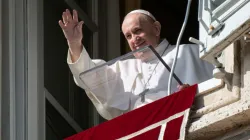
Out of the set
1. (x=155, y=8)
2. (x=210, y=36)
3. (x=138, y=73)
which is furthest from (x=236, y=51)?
(x=155, y=8)

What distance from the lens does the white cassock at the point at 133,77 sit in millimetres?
5754

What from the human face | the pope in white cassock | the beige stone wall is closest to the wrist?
the pope in white cassock

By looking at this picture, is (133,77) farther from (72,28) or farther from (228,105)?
(228,105)

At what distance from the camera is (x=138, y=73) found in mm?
5898

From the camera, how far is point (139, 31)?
5.90 m

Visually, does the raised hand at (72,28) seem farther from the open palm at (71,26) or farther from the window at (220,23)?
the window at (220,23)

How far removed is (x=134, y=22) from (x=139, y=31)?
→ 0.05 m

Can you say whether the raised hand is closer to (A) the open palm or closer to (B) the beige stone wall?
(A) the open palm

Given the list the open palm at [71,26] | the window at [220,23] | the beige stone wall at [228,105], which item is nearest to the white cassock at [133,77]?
the open palm at [71,26]

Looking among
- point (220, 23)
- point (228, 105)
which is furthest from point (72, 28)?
point (220, 23)

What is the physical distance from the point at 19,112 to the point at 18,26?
430 mm

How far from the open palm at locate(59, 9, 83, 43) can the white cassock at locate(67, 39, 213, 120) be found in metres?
0.10

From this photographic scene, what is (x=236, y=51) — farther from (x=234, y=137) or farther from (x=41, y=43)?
(x=41, y=43)

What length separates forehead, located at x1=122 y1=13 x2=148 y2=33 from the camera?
5.91m
